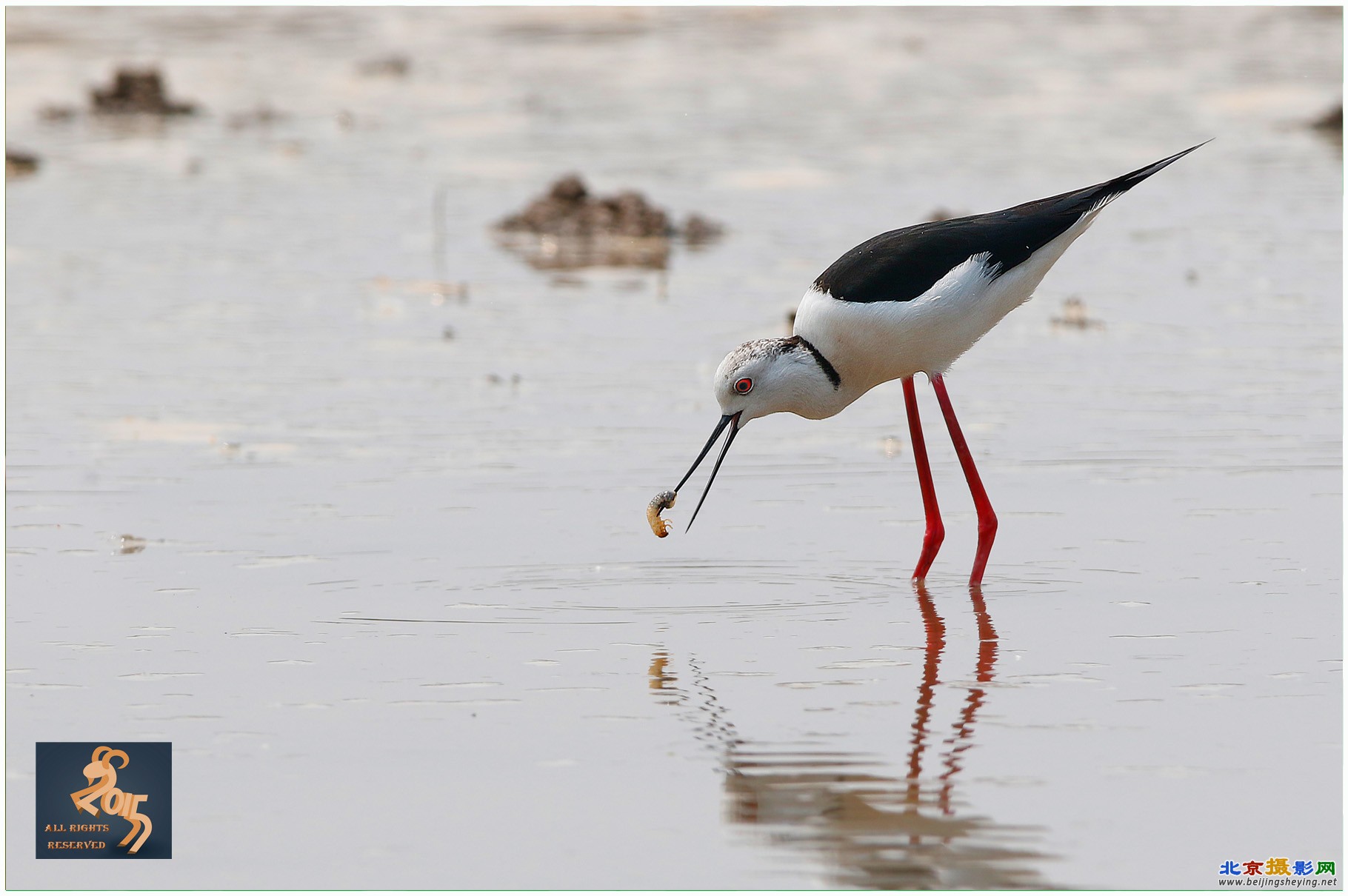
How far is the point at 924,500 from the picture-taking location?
6.50m

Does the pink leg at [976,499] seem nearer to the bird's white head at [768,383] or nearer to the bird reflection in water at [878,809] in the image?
→ the bird's white head at [768,383]

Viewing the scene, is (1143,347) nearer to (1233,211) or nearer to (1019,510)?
(1019,510)

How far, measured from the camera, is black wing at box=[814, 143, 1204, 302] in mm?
6348

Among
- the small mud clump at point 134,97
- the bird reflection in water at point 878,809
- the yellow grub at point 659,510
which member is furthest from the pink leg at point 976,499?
the small mud clump at point 134,97

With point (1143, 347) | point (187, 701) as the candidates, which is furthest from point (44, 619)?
point (1143, 347)

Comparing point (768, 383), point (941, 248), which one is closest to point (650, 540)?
point (768, 383)

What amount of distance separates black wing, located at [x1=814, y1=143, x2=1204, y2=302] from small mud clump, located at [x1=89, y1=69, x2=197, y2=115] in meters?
13.0

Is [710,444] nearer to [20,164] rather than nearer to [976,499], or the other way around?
[976,499]

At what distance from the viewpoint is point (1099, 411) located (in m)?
8.09

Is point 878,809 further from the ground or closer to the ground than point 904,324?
closer to the ground

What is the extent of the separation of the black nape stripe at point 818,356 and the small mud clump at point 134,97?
42.7 ft

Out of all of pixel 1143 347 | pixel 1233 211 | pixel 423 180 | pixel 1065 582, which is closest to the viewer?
pixel 1065 582

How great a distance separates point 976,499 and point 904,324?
0.62 m

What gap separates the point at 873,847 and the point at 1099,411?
443 centimetres
